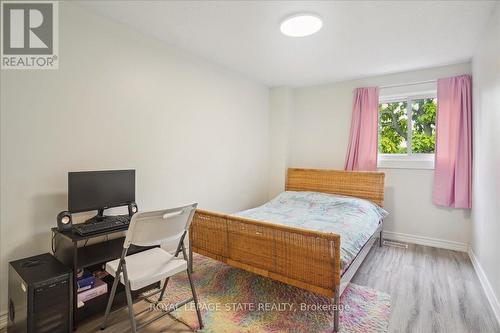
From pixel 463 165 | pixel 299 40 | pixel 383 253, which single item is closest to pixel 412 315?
pixel 383 253

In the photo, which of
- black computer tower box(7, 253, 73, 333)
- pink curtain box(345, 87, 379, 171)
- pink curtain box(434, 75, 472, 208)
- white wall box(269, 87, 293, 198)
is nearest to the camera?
black computer tower box(7, 253, 73, 333)

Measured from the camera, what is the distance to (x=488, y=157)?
2428 millimetres

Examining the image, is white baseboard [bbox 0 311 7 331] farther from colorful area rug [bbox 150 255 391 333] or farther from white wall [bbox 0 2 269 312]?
colorful area rug [bbox 150 255 391 333]

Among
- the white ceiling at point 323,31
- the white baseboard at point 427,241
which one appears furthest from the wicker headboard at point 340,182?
the white ceiling at point 323,31

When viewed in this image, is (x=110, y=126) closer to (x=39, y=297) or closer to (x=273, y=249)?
(x=39, y=297)

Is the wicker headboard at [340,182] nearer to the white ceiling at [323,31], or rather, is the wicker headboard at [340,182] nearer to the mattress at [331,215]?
the mattress at [331,215]

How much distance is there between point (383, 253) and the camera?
3.33 meters

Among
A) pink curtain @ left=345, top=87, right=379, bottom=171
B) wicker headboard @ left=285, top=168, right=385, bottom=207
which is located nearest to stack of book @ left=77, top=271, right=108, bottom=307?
wicker headboard @ left=285, top=168, right=385, bottom=207

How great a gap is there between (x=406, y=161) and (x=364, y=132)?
0.72 metres

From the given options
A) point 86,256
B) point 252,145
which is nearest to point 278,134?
point 252,145

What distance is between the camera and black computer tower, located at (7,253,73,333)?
5.16 ft

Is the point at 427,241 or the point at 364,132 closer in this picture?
the point at 427,241

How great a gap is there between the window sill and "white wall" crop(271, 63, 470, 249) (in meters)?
0.07

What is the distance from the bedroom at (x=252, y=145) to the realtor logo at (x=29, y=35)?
0.04 feet
